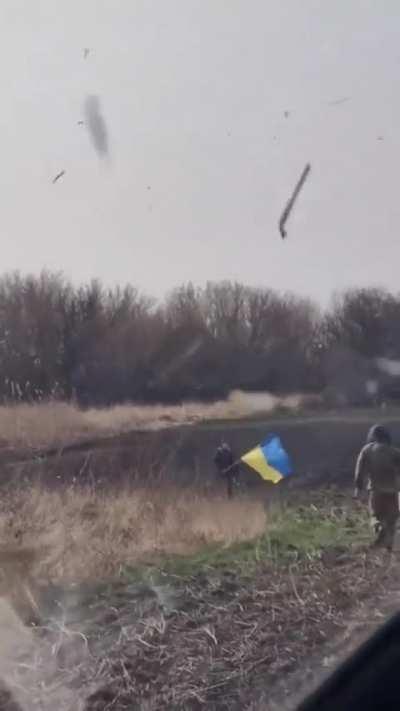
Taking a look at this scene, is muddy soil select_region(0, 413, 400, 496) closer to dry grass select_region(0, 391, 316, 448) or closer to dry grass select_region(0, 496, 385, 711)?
dry grass select_region(0, 391, 316, 448)

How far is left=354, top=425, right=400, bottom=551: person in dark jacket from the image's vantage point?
11.0 m

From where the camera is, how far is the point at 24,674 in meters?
6.33

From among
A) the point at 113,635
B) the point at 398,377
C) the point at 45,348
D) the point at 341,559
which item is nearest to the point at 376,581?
the point at 341,559

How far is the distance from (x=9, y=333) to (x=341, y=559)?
5826mm

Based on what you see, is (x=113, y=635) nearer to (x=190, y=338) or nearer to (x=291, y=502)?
(x=291, y=502)

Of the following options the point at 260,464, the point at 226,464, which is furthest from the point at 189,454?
the point at 260,464

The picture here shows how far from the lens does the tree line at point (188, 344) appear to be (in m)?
12.8

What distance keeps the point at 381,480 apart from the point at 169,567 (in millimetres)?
3058

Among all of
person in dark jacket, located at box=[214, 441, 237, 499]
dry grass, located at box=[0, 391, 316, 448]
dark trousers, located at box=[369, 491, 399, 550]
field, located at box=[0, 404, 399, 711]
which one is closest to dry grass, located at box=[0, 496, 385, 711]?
field, located at box=[0, 404, 399, 711]

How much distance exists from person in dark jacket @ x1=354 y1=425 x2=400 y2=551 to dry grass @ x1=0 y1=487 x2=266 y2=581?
1.10 meters

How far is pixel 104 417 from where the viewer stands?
13.5 meters

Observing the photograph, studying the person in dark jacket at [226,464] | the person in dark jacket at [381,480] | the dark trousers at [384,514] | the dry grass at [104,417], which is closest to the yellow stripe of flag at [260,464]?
the person in dark jacket at [226,464]

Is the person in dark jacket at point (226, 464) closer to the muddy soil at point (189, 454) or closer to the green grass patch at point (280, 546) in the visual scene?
the muddy soil at point (189, 454)

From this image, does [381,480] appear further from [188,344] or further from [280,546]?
[188,344]
